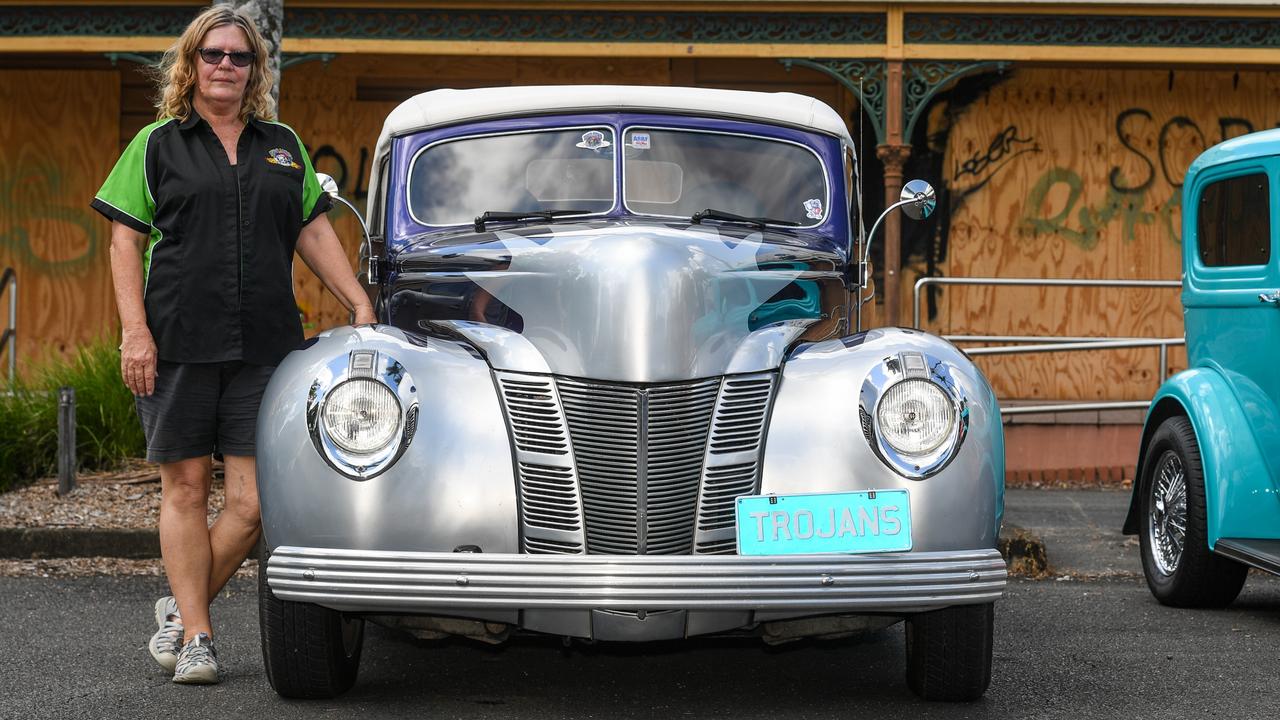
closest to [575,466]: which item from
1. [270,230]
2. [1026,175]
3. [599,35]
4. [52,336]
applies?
[270,230]

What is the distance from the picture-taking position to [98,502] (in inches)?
286

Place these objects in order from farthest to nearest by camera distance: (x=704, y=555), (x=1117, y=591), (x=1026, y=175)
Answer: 1. (x=1026, y=175)
2. (x=1117, y=591)
3. (x=704, y=555)

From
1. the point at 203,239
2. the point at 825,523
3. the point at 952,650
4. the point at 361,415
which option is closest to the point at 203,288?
the point at 203,239

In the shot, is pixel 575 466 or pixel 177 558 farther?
pixel 177 558

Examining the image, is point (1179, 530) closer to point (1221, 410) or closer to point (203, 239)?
point (1221, 410)

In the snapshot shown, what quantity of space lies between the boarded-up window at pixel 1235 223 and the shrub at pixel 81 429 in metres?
5.37

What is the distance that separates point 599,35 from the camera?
10906mm

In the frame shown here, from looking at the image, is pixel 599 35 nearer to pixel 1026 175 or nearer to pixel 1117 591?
pixel 1026 175

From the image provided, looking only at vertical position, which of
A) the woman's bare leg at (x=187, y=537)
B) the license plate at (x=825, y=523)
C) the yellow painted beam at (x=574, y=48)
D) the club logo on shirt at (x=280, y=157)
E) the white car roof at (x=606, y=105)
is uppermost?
the yellow painted beam at (x=574, y=48)

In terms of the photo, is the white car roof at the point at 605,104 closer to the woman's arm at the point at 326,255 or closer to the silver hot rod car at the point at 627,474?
the woman's arm at the point at 326,255

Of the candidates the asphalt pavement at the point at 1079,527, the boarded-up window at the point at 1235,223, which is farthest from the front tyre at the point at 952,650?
the asphalt pavement at the point at 1079,527

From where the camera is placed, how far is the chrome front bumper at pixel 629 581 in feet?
11.1

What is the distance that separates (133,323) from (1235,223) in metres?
4.03

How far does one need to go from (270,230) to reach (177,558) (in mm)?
973
